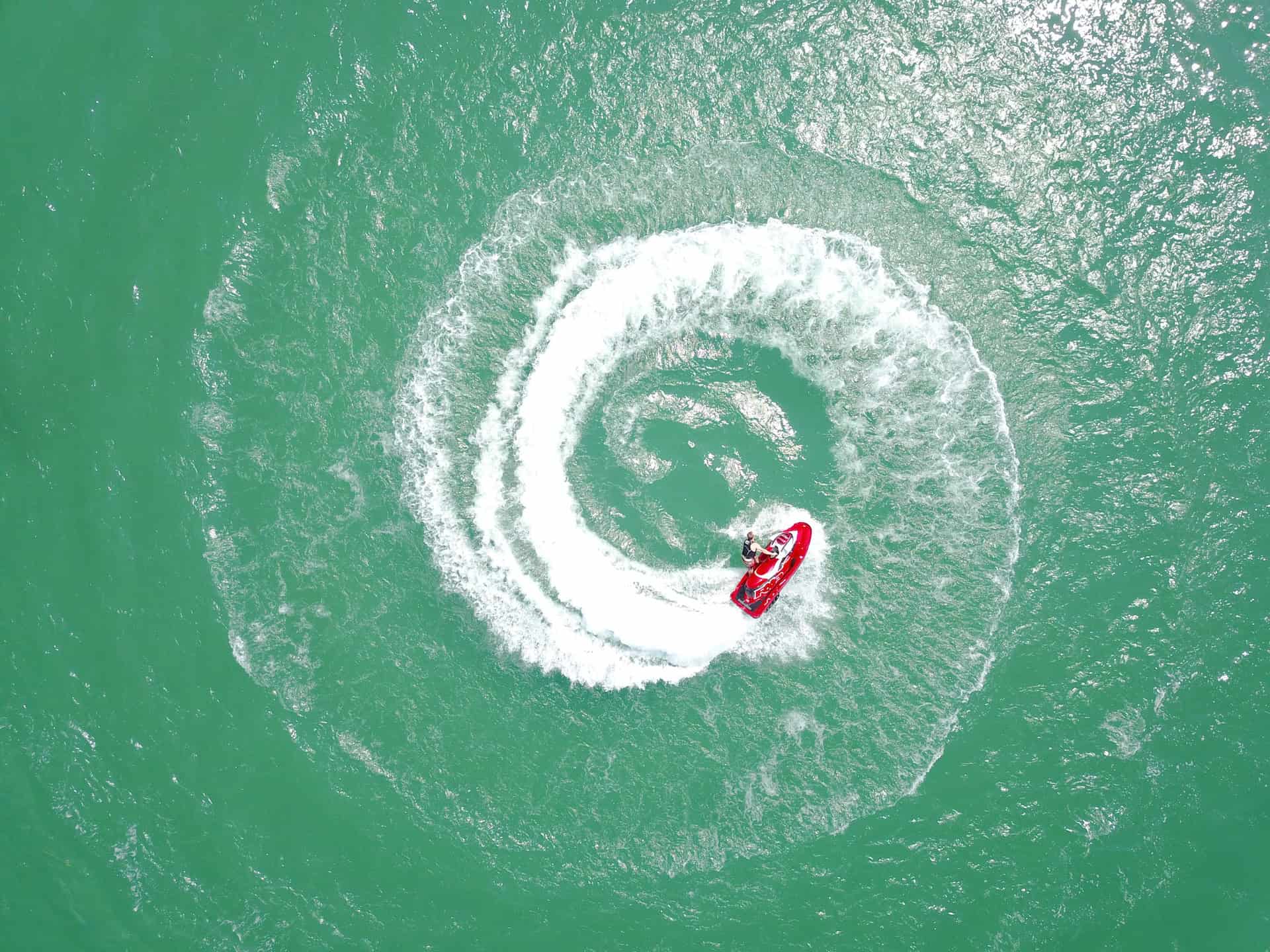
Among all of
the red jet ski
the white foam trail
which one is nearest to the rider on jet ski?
the red jet ski

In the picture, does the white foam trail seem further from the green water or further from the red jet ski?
the red jet ski

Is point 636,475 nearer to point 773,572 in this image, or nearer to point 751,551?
point 751,551

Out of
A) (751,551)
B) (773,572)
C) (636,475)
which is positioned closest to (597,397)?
(636,475)

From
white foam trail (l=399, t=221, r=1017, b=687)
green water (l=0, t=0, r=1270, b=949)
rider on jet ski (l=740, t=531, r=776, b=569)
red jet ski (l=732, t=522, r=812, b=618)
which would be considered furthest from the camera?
white foam trail (l=399, t=221, r=1017, b=687)

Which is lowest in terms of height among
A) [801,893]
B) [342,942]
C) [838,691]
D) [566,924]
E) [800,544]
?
[342,942]

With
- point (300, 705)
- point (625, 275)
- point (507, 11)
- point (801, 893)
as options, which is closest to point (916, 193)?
point (625, 275)

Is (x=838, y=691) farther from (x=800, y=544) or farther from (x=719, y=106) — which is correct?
(x=719, y=106)

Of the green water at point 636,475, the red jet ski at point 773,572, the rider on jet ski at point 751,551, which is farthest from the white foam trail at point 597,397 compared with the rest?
the rider on jet ski at point 751,551
